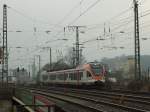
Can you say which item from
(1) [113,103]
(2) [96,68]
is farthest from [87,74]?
(1) [113,103]

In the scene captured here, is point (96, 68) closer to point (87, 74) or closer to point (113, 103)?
point (87, 74)

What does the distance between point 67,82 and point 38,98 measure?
1669 inches

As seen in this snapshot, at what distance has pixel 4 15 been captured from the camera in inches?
1861

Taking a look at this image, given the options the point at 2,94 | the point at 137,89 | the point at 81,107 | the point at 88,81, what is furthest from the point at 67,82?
the point at 81,107

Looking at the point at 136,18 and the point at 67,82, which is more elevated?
the point at 136,18

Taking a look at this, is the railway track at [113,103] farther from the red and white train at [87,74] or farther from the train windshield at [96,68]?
the train windshield at [96,68]

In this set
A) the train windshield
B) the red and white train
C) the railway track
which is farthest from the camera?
the train windshield

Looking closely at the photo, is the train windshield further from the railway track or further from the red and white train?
the railway track

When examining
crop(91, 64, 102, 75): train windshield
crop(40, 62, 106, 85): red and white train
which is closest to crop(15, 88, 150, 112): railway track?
crop(40, 62, 106, 85): red and white train

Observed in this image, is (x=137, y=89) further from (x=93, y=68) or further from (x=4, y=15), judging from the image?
(x=4, y=15)

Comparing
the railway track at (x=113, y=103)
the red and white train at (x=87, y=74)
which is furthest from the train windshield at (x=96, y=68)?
the railway track at (x=113, y=103)

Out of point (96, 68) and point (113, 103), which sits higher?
point (96, 68)

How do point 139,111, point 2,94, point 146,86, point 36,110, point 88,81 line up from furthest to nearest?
point 88,81
point 146,86
point 2,94
point 139,111
point 36,110

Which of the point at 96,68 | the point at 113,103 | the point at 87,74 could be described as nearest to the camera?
the point at 113,103
